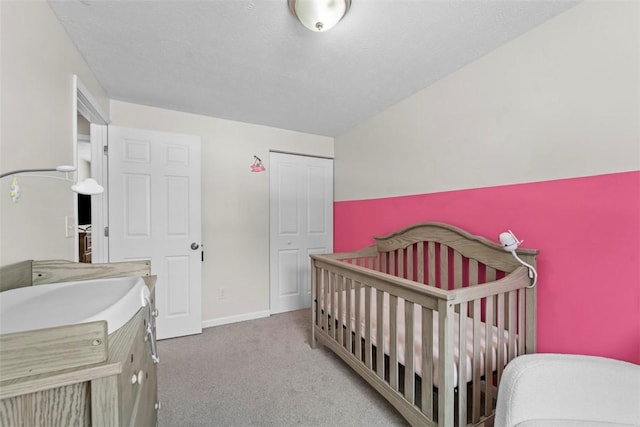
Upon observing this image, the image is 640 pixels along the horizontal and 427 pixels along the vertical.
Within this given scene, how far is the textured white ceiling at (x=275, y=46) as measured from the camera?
1256mm

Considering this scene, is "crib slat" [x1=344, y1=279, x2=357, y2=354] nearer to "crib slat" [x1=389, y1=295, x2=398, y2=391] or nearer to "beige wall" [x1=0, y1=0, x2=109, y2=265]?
"crib slat" [x1=389, y1=295, x2=398, y2=391]

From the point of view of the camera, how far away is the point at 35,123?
3.70 ft

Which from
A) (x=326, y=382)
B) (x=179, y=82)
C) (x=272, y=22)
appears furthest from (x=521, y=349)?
Result: (x=179, y=82)

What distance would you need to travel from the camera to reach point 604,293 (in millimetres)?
1166

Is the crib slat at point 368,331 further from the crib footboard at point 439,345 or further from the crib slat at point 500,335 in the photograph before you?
the crib slat at point 500,335

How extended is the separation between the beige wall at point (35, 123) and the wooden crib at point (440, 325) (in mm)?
1612

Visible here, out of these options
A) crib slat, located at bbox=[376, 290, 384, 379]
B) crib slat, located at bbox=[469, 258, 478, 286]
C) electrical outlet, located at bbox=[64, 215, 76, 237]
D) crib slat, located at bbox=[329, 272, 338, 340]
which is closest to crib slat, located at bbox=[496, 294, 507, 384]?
crib slat, located at bbox=[469, 258, 478, 286]

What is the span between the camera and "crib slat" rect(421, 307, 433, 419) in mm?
1144

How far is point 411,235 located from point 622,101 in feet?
4.31

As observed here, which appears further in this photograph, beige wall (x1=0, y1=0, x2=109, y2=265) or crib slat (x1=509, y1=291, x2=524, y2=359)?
crib slat (x1=509, y1=291, x2=524, y2=359)

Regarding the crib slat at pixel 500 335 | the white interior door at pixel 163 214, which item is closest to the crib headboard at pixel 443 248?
the crib slat at pixel 500 335

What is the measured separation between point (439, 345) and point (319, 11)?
1622 millimetres

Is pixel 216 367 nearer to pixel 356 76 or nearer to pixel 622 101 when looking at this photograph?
pixel 356 76

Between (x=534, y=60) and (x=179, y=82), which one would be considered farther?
(x=179, y=82)
